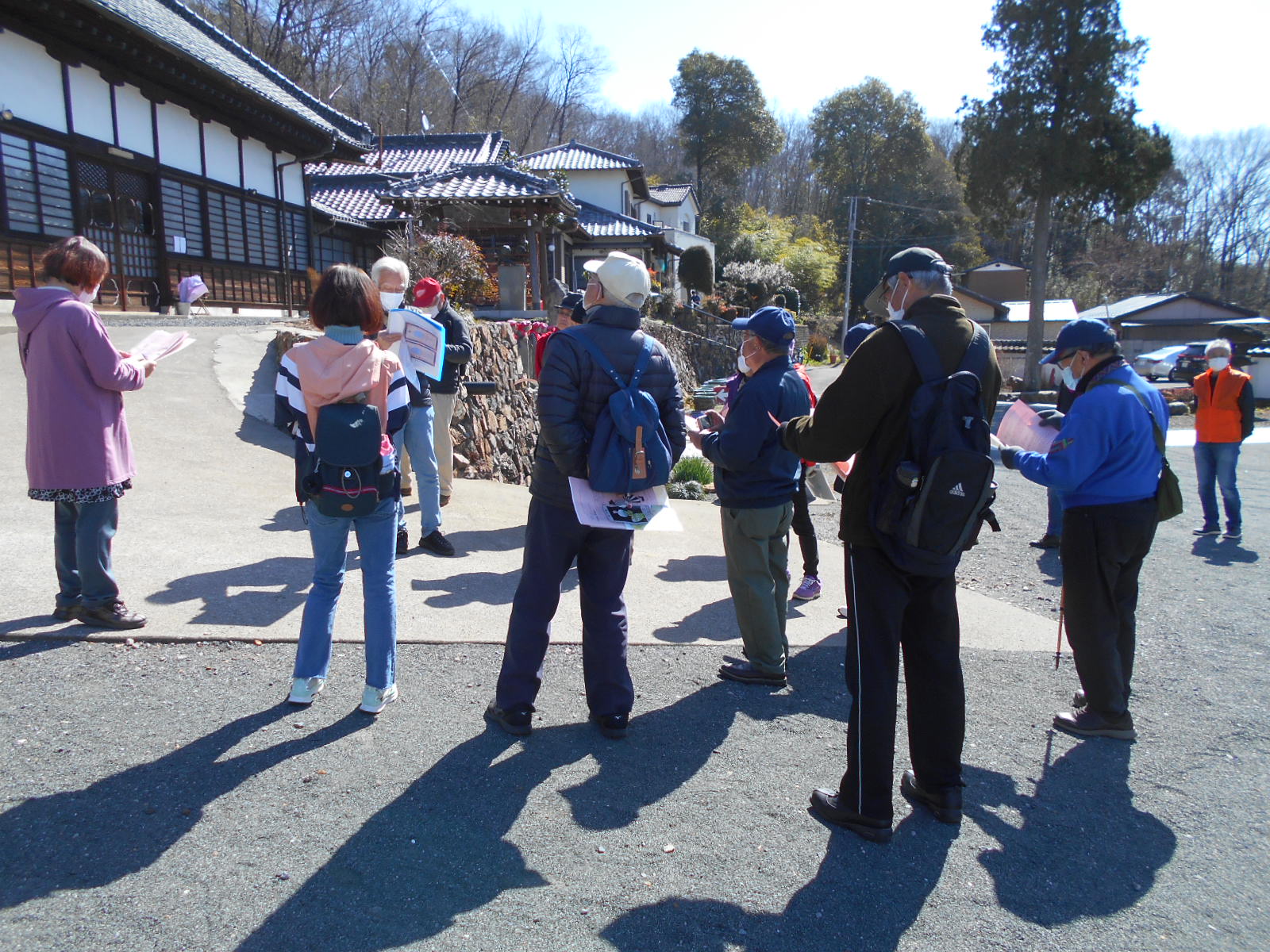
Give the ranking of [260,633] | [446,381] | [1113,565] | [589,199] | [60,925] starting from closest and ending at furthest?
1. [60,925]
2. [1113,565]
3. [260,633]
4. [446,381]
5. [589,199]

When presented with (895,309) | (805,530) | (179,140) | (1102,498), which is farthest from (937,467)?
(179,140)

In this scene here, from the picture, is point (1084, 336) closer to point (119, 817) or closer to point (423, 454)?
point (423, 454)

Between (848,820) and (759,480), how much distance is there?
1574mm

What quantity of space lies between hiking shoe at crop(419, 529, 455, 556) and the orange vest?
7.33m

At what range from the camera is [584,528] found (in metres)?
3.29

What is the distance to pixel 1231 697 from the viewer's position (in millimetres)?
4195

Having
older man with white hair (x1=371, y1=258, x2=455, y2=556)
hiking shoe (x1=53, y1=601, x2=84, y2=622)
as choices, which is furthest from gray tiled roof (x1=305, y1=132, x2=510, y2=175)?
hiking shoe (x1=53, y1=601, x2=84, y2=622)

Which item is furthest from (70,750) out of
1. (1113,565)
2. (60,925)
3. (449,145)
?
→ (449,145)

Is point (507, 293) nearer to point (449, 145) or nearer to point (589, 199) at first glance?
point (449, 145)

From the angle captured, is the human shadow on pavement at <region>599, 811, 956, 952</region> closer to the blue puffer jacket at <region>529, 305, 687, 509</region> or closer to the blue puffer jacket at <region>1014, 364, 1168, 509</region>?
the blue puffer jacket at <region>529, 305, 687, 509</region>

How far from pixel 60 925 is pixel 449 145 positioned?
3030 cm

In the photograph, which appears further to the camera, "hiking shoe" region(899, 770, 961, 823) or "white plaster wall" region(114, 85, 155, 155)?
"white plaster wall" region(114, 85, 155, 155)

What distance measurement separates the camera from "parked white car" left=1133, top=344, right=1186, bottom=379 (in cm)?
3325

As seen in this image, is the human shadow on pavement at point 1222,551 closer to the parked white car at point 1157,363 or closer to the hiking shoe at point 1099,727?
the hiking shoe at point 1099,727
